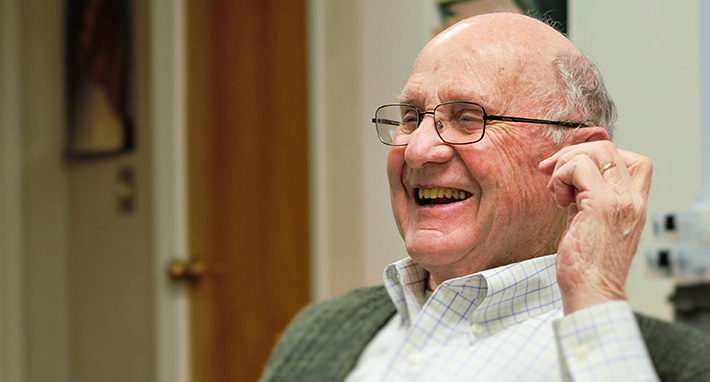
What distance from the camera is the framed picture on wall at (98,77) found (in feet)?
A: 7.97

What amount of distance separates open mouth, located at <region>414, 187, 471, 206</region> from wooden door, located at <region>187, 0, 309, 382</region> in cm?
104

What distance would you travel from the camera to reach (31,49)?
267cm

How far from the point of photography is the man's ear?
0.82m

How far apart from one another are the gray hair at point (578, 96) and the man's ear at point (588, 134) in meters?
0.01

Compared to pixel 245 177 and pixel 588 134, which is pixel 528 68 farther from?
pixel 245 177

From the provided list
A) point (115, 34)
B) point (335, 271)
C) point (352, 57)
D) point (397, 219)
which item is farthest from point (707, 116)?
point (115, 34)

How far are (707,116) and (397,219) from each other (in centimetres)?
42

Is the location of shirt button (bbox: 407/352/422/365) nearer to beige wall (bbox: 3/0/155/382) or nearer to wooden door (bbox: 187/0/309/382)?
wooden door (bbox: 187/0/309/382)

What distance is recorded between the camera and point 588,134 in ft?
2.70

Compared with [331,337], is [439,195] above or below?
above

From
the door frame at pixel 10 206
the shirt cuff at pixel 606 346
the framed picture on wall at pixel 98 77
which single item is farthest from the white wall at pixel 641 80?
the door frame at pixel 10 206

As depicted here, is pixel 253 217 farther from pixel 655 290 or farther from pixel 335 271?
pixel 655 290

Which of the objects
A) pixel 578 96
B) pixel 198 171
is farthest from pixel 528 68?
pixel 198 171

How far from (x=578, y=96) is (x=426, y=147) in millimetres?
190
